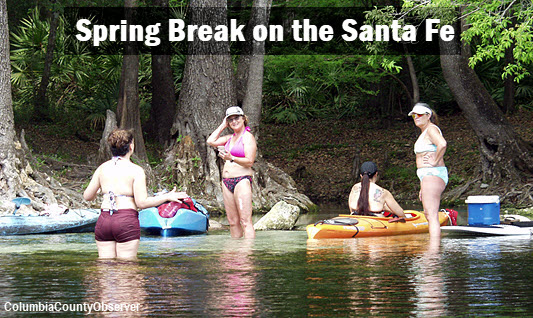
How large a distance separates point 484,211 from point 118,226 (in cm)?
624

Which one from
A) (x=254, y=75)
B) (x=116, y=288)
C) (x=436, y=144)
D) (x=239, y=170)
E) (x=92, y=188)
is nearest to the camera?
(x=116, y=288)

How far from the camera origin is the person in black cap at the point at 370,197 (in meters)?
11.8

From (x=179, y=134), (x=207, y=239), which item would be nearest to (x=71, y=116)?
(x=179, y=134)

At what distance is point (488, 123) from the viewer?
20016 millimetres

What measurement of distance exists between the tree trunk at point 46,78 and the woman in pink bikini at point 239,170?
16236 mm

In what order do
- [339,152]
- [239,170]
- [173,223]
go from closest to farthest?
1. [239,170]
2. [173,223]
3. [339,152]

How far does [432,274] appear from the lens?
25.1 ft

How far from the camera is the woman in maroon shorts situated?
768 centimetres

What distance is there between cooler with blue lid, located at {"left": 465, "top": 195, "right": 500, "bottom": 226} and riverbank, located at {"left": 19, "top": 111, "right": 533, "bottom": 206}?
7.70 m

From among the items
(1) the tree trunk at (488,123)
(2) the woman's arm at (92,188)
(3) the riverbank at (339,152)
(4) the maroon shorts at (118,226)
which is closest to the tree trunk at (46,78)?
(3) the riverbank at (339,152)

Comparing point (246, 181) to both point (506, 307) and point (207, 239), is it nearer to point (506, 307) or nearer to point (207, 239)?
point (207, 239)

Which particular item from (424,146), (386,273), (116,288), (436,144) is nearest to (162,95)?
(424,146)

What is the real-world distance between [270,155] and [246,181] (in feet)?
56.0

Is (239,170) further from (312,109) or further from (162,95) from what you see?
(312,109)
